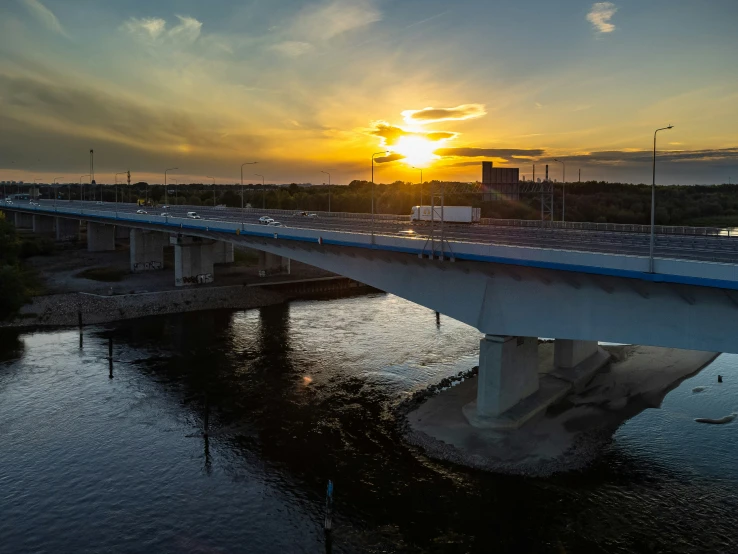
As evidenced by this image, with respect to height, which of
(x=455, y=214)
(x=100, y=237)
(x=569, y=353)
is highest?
(x=455, y=214)

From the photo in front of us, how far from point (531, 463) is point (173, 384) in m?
25.2

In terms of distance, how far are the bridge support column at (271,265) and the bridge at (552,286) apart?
3151cm

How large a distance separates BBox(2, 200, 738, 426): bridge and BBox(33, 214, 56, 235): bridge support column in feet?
335

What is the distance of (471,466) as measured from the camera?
27766mm

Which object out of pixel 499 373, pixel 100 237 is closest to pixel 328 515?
pixel 499 373

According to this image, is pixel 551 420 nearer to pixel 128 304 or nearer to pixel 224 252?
pixel 128 304

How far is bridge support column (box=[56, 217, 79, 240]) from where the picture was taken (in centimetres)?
11581

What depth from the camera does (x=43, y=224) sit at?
424ft

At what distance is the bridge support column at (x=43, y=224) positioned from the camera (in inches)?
5012

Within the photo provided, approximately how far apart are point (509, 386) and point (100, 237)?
9130 cm

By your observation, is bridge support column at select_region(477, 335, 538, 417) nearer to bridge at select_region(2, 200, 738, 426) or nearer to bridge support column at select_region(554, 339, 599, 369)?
bridge at select_region(2, 200, 738, 426)

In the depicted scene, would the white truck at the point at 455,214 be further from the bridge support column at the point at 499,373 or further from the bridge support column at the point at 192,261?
the bridge support column at the point at 192,261

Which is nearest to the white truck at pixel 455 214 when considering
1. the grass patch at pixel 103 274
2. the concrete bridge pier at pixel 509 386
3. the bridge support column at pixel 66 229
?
the concrete bridge pier at pixel 509 386

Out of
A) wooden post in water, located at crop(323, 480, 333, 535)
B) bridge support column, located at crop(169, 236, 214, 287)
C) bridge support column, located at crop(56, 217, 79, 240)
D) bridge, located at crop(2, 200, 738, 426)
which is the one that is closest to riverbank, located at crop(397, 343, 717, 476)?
bridge, located at crop(2, 200, 738, 426)
